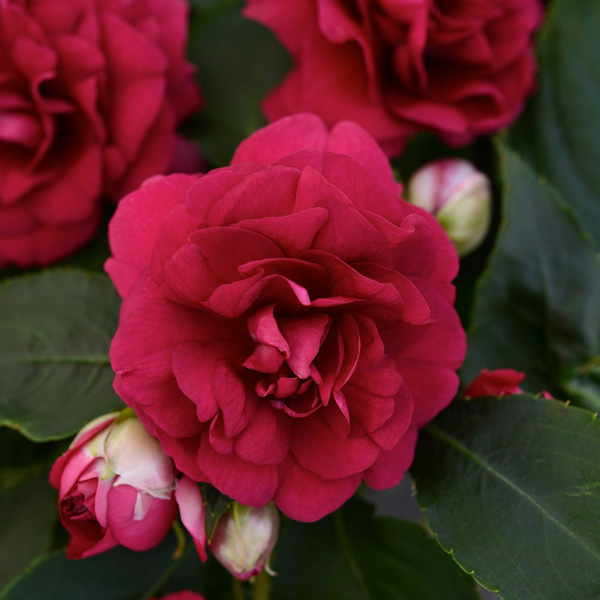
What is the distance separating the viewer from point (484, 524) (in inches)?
17.9

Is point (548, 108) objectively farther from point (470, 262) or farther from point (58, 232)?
point (58, 232)

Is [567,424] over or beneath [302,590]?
over

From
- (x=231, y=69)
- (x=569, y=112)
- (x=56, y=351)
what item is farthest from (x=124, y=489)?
(x=569, y=112)

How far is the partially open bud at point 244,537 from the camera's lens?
16.9 inches

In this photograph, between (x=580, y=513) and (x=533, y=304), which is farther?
(x=533, y=304)

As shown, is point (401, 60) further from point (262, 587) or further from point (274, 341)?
point (262, 587)

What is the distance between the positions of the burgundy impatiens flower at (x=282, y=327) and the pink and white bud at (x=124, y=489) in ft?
0.13

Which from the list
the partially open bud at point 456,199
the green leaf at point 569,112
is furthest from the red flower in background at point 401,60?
the green leaf at point 569,112

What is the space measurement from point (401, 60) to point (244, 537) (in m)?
0.42

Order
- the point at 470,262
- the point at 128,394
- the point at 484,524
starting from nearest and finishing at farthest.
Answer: the point at 128,394, the point at 484,524, the point at 470,262

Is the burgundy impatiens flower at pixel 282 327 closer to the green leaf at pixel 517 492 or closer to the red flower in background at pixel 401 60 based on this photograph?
the green leaf at pixel 517 492

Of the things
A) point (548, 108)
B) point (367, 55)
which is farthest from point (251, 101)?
point (548, 108)

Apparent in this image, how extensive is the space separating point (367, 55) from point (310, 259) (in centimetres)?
28

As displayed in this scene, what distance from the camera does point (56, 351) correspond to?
56cm
